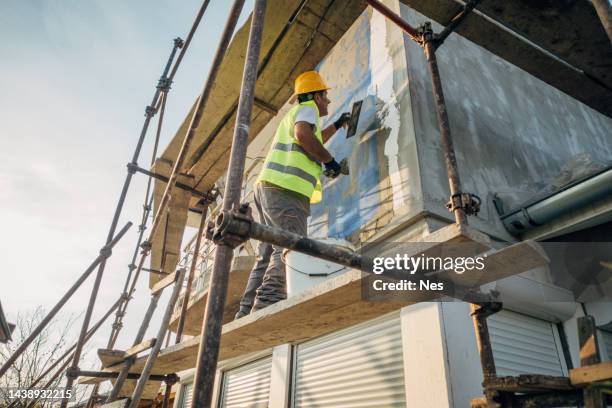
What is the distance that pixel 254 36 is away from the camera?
101 inches

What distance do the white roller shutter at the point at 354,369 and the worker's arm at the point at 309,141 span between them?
176cm

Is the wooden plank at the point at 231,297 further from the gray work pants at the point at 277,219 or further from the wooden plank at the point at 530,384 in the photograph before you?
the wooden plank at the point at 530,384

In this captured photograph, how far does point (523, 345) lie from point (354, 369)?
177cm

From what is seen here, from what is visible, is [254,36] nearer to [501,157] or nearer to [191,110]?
[191,110]

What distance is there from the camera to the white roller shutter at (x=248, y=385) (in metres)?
5.30

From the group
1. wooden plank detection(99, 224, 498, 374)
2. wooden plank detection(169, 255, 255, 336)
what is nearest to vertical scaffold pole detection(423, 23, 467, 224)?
wooden plank detection(99, 224, 498, 374)

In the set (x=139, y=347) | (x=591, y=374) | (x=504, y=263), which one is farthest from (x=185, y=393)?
(x=591, y=374)

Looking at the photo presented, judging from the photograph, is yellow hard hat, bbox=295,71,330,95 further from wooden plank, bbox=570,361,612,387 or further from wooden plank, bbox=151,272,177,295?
wooden plank, bbox=570,361,612,387

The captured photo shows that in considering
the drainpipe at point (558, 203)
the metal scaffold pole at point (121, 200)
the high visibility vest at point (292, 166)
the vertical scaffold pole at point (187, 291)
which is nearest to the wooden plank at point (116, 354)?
the metal scaffold pole at point (121, 200)

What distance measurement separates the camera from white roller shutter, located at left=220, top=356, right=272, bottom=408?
5.30m

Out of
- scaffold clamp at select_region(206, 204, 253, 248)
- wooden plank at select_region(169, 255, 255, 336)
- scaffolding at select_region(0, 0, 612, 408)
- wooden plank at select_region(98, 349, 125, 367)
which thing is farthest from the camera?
wooden plank at select_region(169, 255, 255, 336)

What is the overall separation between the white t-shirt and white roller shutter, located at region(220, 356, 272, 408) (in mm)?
3490

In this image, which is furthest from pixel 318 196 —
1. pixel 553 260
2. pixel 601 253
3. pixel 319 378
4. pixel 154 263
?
pixel 154 263

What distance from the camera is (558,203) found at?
4129mm
